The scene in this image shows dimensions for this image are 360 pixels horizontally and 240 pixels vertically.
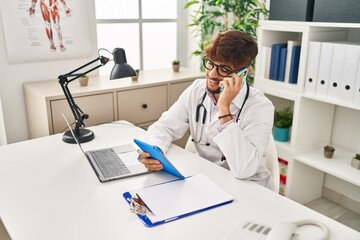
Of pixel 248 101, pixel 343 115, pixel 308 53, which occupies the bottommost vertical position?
pixel 343 115

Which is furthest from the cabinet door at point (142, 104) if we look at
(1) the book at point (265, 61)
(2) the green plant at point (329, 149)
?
(2) the green plant at point (329, 149)

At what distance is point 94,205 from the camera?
1.30m

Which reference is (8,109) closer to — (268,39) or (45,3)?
(45,3)

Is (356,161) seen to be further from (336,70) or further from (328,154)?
(336,70)

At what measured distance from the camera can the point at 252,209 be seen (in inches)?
50.4

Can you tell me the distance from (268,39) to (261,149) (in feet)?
4.56

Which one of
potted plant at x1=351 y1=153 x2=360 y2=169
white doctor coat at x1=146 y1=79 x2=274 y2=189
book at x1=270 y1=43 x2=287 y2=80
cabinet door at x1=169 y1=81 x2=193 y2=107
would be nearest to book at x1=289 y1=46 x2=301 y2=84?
book at x1=270 y1=43 x2=287 y2=80

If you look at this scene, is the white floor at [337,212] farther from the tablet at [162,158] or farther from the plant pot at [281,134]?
the tablet at [162,158]

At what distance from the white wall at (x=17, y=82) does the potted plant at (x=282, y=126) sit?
1.67m

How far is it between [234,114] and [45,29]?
5.31 ft

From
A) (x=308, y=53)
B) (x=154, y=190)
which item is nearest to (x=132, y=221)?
(x=154, y=190)

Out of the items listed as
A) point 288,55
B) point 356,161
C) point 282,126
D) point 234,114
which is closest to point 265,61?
point 288,55

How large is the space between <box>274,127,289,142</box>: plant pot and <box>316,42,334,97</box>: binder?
16.5 inches

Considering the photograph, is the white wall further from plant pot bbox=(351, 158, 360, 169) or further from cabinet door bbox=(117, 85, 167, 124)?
plant pot bbox=(351, 158, 360, 169)
